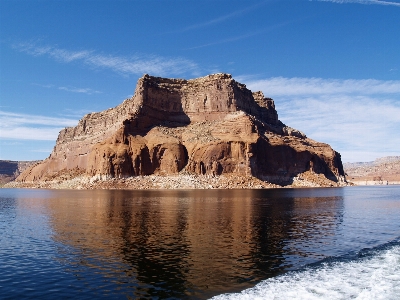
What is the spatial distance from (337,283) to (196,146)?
4958 inches

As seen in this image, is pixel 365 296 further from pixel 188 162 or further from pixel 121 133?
pixel 121 133

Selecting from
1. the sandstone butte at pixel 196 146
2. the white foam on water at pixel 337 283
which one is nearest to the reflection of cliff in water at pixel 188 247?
the white foam on water at pixel 337 283

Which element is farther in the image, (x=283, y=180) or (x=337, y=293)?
(x=283, y=180)

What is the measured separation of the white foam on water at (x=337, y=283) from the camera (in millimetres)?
16969

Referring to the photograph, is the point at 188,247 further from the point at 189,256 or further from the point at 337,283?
the point at 337,283

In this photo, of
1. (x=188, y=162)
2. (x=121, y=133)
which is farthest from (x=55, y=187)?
(x=188, y=162)

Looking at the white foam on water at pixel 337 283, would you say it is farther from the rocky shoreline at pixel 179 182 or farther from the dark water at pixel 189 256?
the rocky shoreline at pixel 179 182

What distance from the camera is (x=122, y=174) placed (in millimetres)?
140625

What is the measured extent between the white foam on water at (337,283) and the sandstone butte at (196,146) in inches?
4163

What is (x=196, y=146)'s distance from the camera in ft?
473

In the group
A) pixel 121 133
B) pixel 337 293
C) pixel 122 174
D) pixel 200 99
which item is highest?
pixel 200 99

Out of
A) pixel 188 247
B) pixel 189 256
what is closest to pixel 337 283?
pixel 189 256

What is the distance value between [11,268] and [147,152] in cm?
12522

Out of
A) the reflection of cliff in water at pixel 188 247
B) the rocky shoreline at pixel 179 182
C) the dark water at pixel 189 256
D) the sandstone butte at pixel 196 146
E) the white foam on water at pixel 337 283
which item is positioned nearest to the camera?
the white foam on water at pixel 337 283
